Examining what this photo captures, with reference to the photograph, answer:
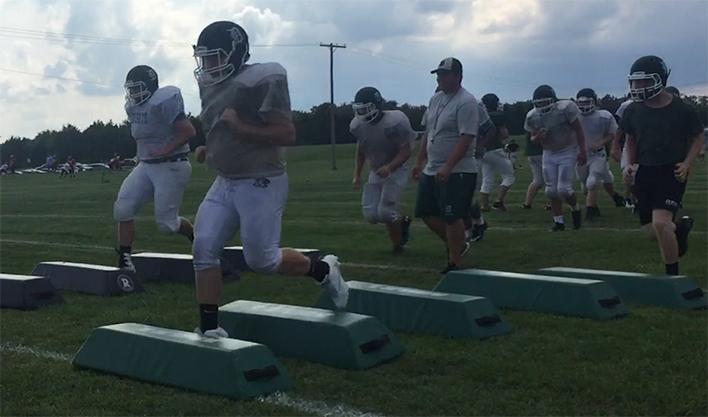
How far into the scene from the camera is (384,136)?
972 centimetres

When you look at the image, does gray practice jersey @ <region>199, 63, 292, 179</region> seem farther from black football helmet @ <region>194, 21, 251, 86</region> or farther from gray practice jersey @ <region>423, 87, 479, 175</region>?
gray practice jersey @ <region>423, 87, 479, 175</region>

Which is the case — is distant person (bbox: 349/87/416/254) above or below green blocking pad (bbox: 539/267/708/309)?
above

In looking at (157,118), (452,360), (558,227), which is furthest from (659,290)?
(558,227)

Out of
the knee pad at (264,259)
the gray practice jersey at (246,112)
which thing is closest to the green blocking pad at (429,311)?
the knee pad at (264,259)

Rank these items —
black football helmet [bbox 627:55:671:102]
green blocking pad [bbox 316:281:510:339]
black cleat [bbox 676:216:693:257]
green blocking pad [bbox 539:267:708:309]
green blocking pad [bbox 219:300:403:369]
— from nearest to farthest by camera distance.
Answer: green blocking pad [bbox 219:300:403:369], green blocking pad [bbox 316:281:510:339], green blocking pad [bbox 539:267:708:309], black football helmet [bbox 627:55:671:102], black cleat [bbox 676:216:693:257]

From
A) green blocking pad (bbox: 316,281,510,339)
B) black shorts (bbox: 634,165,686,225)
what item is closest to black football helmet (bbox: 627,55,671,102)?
black shorts (bbox: 634,165,686,225)

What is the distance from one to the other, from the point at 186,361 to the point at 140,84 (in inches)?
162

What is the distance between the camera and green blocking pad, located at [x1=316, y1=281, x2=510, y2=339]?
5652mm

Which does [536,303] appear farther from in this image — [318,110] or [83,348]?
[318,110]

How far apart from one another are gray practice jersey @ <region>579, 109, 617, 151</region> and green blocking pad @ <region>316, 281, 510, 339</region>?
7.51m

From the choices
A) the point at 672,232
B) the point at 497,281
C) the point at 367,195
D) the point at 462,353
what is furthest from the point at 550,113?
the point at 462,353

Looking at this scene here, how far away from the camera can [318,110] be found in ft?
279

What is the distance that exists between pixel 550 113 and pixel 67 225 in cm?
863

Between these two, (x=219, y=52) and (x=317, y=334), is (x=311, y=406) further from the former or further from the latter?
(x=219, y=52)
